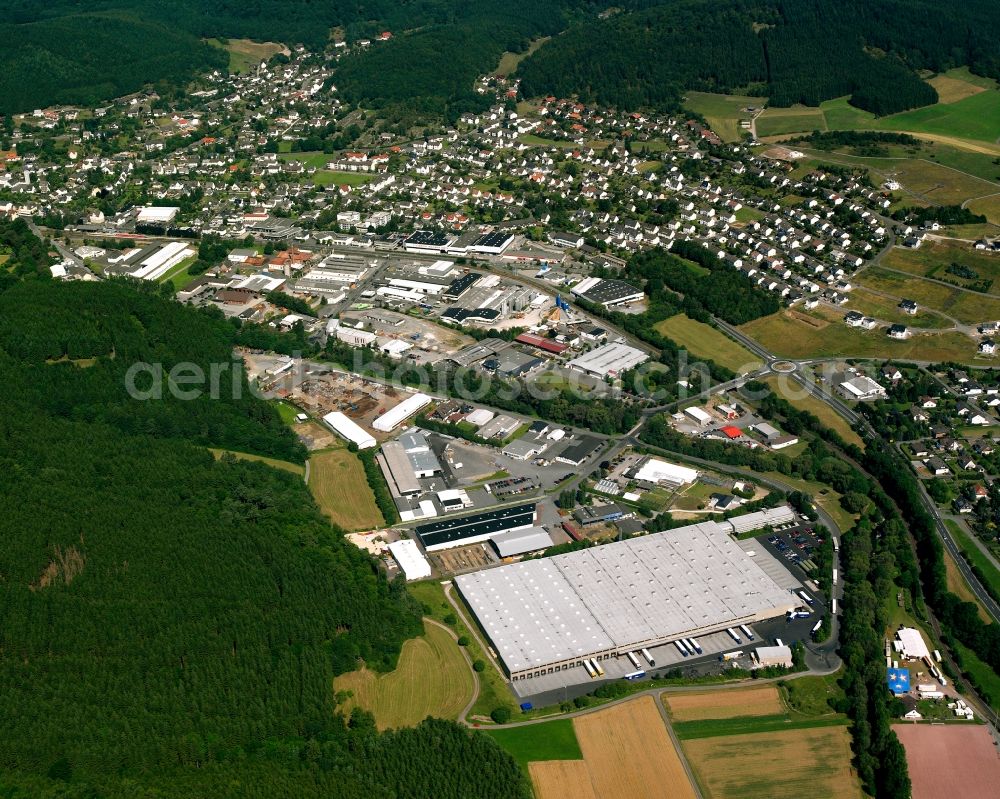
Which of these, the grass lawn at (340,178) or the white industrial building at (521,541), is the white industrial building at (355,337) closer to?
the white industrial building at (521,541)

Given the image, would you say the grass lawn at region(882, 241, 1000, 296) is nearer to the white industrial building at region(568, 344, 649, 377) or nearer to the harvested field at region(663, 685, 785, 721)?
the white industrial building at region(568, 344, 649, 377)

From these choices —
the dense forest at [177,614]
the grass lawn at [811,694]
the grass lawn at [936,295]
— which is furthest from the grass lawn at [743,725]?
the grass lawn at [936,295]

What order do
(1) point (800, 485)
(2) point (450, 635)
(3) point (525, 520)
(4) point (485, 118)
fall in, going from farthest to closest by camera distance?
(4) point (485, 118), (1) point (800, 485), (3) point (525, 520), (2) point (450, 635)

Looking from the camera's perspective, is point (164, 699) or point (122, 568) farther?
point (122, 568)

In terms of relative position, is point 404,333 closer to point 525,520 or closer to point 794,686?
point 525,520

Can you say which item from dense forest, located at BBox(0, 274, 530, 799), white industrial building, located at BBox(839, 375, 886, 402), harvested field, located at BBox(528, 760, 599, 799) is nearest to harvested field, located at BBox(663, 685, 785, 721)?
harvested field, located at BBox(528, 760, 599, 799)

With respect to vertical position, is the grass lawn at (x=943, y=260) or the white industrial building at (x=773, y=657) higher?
the grass lawn at (x=943, y=260)

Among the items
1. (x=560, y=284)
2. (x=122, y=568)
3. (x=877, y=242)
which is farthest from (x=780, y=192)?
(x=122, y=568)
